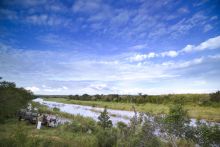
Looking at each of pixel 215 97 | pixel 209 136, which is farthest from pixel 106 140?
pixel 215 97

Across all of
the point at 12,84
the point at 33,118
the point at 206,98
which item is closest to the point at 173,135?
the point at 33,118

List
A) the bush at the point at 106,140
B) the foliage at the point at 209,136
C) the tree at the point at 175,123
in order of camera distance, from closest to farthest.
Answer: the foliage at the point at 209,136 → the tree at the point at 175,123 → the bush at the point at 106,140

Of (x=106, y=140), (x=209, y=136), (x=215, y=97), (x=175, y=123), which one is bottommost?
(x=106, y=140)

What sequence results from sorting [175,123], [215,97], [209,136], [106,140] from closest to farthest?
1. [209,136]
2. [175,123]
3. [106,140]
4. [215,97]

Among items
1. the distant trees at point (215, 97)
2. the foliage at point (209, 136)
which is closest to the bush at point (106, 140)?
the foliage at point (209, 136)

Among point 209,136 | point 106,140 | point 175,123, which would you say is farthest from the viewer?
point 106,140

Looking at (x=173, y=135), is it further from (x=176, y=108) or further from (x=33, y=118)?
(x=33, y=118)

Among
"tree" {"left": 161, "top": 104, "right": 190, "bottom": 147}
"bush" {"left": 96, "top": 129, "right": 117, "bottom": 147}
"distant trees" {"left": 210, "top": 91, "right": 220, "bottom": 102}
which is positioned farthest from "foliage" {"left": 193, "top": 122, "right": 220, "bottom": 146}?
"distant trees" {"left": 210, "top": 91, "right": 220, "bottom": 102}

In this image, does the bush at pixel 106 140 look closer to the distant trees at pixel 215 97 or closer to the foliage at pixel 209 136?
the foliage at pixel 209 136

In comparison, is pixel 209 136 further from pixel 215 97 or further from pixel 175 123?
pixel 215 97

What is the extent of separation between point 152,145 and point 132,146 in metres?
0.95

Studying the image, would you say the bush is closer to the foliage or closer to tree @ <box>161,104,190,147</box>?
tree @ <box>161,104,190,147</box>

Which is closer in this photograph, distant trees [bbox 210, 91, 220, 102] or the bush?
the bush

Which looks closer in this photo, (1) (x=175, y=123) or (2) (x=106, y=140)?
(1) (x=175, y=123)
